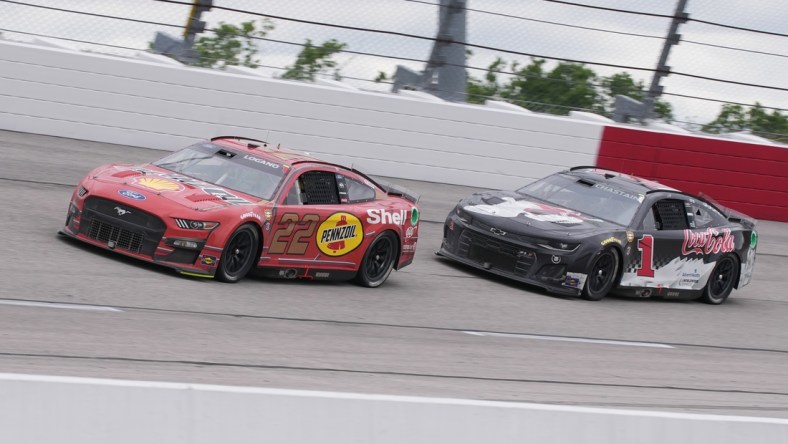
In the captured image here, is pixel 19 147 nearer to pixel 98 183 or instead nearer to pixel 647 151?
pixel 98 183

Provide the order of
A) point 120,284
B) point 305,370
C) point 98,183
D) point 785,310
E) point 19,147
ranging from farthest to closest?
point 19,147 → point 785,310 → point 98,183 → point 120,284 → point 305,370

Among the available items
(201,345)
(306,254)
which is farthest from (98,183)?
(201,345)

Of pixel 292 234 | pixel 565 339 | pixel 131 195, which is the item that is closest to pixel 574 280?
pixel 565 339

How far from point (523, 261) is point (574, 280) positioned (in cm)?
58

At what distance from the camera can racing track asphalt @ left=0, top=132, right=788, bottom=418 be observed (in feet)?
25.8

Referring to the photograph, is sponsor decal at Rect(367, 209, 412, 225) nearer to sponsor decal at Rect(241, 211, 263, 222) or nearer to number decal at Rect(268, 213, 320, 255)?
number decal at Rect(268, 213, 320, 255)

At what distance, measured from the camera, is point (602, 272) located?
13102mm

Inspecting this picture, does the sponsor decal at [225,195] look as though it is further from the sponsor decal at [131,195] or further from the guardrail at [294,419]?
the guardrail at [294,419]

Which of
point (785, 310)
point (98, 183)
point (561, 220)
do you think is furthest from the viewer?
point (785, 310)

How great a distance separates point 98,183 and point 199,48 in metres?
8.06

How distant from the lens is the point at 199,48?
18.2 m

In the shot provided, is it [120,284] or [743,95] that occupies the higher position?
[743,95]

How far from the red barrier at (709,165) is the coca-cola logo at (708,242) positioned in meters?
5.39

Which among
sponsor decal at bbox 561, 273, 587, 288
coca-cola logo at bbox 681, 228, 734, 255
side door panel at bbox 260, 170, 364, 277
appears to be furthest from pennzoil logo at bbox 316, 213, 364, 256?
coca-cola logo at bbox 681, 228, 734, 255
